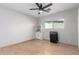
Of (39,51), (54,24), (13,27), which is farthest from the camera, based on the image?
(54,24)

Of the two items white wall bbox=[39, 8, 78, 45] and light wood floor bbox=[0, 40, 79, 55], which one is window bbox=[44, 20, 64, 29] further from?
light wood floor bbox=[0, 40, 79, 55]

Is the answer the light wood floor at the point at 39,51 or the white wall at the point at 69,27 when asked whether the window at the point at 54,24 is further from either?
the light wood floor at the point at 39,51

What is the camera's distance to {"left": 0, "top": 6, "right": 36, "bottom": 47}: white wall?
13.5ft

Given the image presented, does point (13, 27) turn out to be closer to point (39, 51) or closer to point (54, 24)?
point (39, 51)

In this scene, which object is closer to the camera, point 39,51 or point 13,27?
point 39,51

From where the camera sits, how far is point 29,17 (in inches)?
252

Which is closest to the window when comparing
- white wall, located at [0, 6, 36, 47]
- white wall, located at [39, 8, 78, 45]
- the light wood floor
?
white wall, located at [39, 8, 78, 45]

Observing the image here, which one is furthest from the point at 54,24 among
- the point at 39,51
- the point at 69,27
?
the point at 39,51

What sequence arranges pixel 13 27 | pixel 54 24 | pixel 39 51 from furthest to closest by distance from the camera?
pixel 54 24 < pixel 13 27 < pixel 39 51

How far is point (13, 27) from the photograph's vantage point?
475 centimetres

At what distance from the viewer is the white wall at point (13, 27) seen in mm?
4113

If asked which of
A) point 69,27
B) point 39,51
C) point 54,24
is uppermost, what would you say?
point 54,24

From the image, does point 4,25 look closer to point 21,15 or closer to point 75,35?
point 21,15
